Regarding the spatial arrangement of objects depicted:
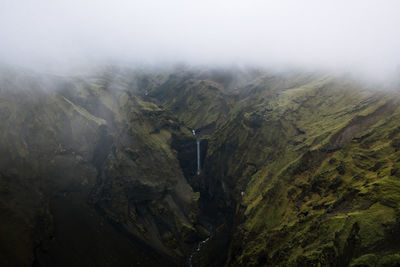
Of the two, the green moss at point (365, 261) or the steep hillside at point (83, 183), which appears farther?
the steep hillside at point (83, 183)

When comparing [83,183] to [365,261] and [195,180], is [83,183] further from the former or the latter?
[365,261]

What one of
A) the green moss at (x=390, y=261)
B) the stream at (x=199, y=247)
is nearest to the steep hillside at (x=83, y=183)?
the stream at (x=199, y=247)

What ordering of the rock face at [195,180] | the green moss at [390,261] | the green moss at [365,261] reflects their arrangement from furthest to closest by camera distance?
the rock face at [195,180], the green moss at [365,261], the green moss at [390,261]

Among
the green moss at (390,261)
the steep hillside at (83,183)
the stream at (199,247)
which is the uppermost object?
the green moss at (390,261)

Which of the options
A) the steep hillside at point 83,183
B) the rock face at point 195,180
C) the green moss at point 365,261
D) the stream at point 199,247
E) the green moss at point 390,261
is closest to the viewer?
the green moss at point 390,261

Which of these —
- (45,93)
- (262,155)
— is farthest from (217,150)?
(45,93)

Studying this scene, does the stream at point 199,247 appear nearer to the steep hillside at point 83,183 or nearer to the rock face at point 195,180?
the rock face at point 195,180

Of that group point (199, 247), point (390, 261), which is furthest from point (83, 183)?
point (390, 261)

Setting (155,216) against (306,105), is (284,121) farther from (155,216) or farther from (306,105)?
(155,216)

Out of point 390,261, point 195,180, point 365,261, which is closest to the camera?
point 390,261
